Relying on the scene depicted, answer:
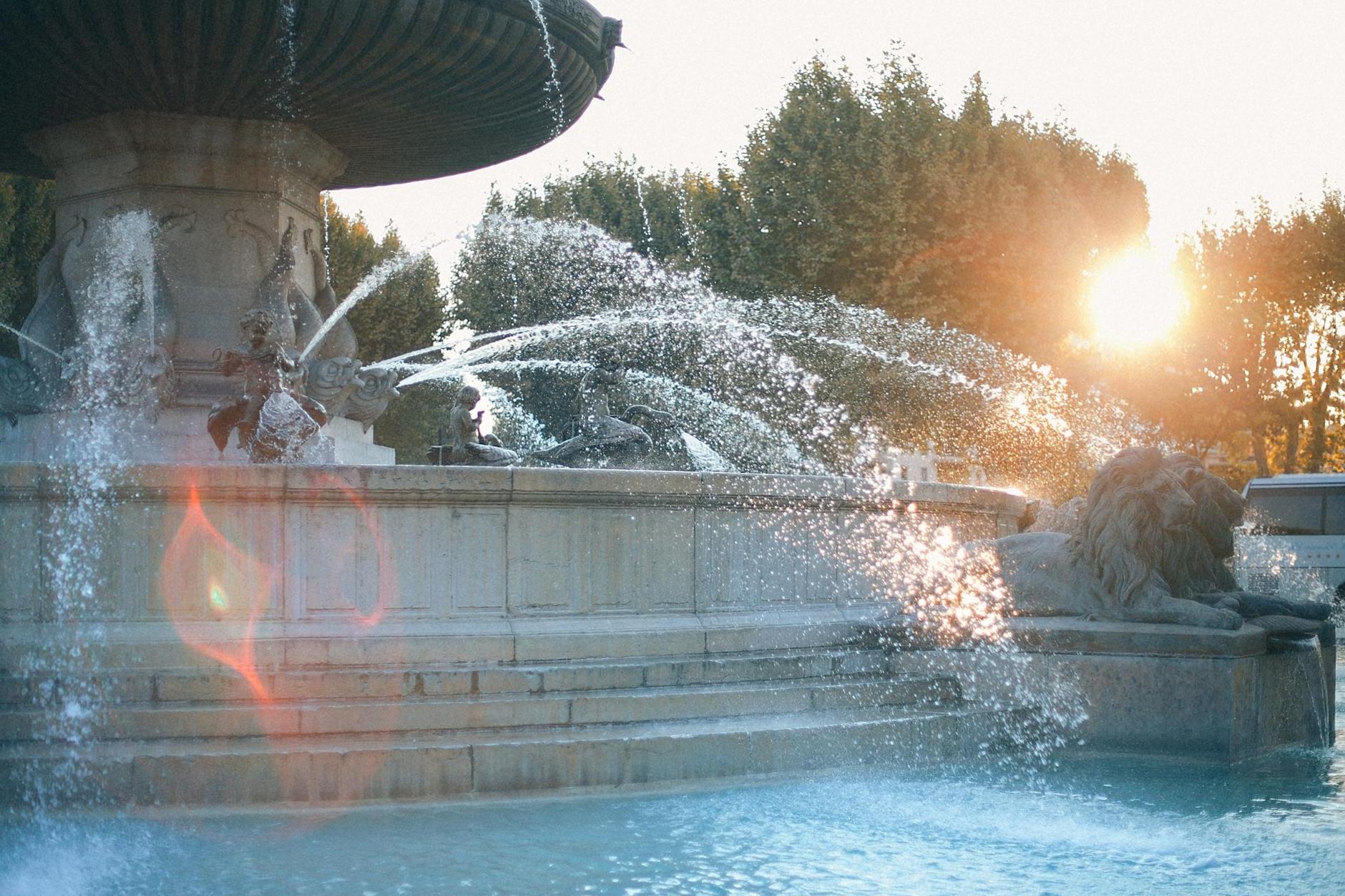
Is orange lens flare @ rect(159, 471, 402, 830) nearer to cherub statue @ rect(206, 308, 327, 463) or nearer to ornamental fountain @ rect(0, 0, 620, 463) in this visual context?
cherub statue @ rect(206, 308, 327, 463)

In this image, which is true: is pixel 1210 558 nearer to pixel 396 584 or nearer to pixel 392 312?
pixel 396 584

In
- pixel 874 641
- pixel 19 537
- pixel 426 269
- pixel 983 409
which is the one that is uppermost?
pixel 426 269

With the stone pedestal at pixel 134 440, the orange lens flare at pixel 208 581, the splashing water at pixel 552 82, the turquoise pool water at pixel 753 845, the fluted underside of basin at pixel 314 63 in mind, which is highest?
the splashing water at pixel 552 82

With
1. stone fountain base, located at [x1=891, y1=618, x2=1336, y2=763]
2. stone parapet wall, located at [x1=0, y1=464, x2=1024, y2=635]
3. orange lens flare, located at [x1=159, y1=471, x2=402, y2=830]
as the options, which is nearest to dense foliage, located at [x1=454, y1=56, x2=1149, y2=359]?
stone fountain base, located at [x1=891, y1=618, x2=1336, y2=763]

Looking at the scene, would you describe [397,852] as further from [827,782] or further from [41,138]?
[41,138]

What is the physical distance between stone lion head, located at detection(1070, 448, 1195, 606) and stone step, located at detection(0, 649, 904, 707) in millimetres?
1748

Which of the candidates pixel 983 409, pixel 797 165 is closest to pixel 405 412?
pixel 797 165

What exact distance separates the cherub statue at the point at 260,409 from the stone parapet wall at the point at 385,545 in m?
0.99

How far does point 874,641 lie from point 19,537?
408 centimetres

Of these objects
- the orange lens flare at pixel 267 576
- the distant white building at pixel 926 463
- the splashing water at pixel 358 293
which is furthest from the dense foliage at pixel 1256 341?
the orange lens flare at pixel 267 576

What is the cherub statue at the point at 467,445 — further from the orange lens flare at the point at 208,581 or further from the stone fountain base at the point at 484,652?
the orange lens flare at the point at 208,581

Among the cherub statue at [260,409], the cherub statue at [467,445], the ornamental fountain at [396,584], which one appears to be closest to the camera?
the ornamental fountain at [396,584]

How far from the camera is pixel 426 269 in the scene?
3100cm

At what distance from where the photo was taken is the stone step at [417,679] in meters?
6.04
